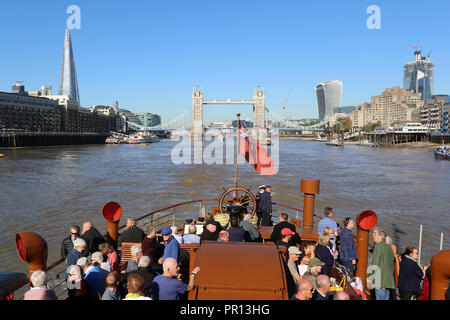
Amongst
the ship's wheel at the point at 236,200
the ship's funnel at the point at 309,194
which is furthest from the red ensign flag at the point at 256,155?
the ship's funnel at the point at 309,194

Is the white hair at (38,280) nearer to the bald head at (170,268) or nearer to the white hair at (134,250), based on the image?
the bald head at (170,268)

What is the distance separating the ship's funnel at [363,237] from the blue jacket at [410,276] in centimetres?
73

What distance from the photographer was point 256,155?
412 inches

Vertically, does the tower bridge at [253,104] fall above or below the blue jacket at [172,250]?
above

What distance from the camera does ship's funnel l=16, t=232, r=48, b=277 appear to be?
12.7 ft

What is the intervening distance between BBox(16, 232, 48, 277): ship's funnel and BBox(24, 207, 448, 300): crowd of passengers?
0.37m

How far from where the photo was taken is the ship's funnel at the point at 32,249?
387 centimetres

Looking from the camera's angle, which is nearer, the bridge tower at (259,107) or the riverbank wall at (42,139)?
the riverbank wall at (42,139)

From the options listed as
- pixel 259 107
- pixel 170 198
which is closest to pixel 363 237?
pixel 170 198

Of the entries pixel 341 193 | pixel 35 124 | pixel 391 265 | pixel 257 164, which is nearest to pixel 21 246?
pixel 391 265

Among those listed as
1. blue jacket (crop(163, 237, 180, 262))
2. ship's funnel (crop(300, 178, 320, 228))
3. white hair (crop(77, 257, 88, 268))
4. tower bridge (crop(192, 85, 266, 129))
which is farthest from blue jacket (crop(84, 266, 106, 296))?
tower bridge (crop(192, 85, 266, 129))

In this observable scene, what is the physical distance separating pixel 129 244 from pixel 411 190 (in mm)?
23554

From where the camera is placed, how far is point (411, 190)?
2423 cm

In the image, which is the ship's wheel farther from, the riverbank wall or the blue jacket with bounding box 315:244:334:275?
the riverbank wall
